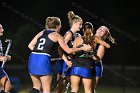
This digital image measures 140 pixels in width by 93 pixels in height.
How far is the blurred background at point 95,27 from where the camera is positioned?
50.1ft

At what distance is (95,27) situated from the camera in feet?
59.8

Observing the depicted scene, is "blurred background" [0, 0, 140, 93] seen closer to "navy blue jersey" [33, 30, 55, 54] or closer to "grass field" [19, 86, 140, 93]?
"grass field" [19, 86, 140, 93]

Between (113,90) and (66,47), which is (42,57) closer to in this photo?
(66,47)

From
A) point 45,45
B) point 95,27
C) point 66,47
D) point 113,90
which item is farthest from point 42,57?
point 95,27

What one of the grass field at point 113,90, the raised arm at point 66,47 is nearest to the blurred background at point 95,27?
the grass field at point 113,90

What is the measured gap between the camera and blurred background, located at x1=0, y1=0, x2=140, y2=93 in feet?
50.1

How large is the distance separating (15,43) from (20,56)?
34.9 inches

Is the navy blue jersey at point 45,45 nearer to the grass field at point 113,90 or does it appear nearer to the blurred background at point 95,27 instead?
the blurred background at point 95,27

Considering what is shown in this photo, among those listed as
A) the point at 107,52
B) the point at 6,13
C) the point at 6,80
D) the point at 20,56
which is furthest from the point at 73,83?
the point at 6,13

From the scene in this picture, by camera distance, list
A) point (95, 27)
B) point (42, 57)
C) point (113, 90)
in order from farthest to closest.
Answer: point (95, 27) → point (113, 90) → point (42, 57)

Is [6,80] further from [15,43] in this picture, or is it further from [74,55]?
[15,43]

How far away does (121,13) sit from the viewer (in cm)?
1992

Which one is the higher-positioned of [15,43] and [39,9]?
[39,9]

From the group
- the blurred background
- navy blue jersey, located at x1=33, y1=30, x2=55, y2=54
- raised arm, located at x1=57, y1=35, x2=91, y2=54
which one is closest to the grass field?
the blurred background
